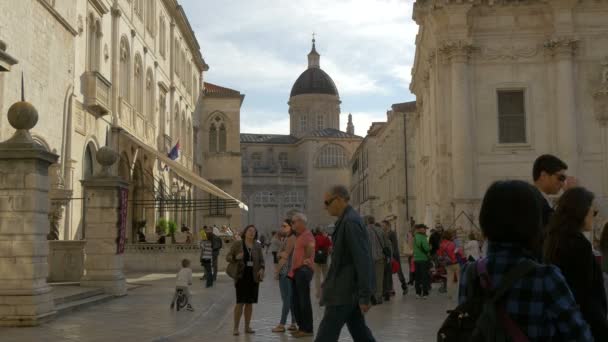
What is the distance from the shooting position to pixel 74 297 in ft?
49.4

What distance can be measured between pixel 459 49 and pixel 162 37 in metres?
19.2

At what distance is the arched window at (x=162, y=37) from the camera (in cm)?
3994

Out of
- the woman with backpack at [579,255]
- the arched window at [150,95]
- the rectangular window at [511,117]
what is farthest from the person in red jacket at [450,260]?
the arched window at [150,95]

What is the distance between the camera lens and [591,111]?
26375 mm

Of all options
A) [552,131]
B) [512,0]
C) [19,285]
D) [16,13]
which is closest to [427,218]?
[552,131]


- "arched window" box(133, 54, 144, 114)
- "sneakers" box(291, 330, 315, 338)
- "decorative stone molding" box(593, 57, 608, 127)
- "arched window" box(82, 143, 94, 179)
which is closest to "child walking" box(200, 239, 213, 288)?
"arched window" box(82, 143, 94, 179)

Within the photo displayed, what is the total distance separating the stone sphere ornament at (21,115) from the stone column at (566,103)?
743 inches

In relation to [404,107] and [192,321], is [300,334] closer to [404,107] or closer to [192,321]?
[192,321]

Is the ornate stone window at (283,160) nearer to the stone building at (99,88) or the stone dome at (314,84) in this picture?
the stone dome at (314,84)

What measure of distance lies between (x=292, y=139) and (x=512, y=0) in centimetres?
7908

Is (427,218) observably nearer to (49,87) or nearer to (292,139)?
(49,87)

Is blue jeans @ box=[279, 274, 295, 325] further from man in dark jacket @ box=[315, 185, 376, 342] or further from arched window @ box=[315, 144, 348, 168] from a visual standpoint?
arched window @ box=[315, 144, 348, 168]

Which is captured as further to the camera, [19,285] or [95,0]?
[95,0]

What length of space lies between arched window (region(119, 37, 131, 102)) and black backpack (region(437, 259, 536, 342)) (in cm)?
2826
